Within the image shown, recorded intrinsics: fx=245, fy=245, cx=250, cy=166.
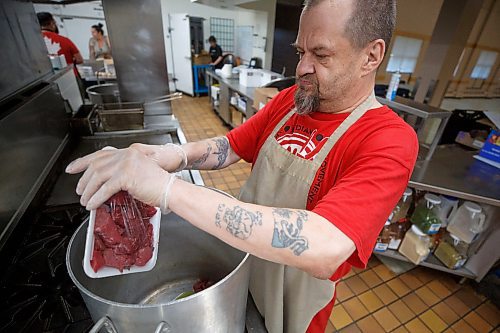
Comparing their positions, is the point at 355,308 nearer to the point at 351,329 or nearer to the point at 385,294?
the point at 351,329

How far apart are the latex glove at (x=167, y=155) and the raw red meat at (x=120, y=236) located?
14cm

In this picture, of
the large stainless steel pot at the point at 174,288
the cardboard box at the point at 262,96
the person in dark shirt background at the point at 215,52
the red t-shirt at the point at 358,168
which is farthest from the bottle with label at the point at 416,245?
the person in dark shirt background at the point at 215,52

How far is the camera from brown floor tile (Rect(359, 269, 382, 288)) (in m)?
1.68

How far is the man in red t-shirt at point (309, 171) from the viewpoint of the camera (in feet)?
1.49

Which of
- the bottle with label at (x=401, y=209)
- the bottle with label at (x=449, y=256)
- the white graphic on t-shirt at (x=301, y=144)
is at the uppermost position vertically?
the white graphic on t-shirt at (x=301, y=144)

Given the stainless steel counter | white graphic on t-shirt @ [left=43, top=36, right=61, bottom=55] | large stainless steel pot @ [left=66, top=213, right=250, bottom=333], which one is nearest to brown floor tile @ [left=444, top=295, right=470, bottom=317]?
the stainless steel counter

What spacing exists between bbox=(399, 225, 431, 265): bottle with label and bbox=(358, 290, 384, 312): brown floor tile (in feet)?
1.16

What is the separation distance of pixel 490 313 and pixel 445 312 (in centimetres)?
29

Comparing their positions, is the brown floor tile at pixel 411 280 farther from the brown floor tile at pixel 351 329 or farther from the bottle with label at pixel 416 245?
the brown floor tile at pixel 351 329

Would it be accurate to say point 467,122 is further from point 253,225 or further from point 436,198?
point 253,225

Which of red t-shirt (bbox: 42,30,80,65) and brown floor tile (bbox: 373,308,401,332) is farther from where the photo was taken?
red t-shirt (bbox: 42,30,80,65)

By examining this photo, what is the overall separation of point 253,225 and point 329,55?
17.6 inches

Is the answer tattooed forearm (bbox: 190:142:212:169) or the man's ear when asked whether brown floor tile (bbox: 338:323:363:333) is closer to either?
tattooed forearm (bbox: 190:142:212:169)

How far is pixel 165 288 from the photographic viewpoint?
80cm
